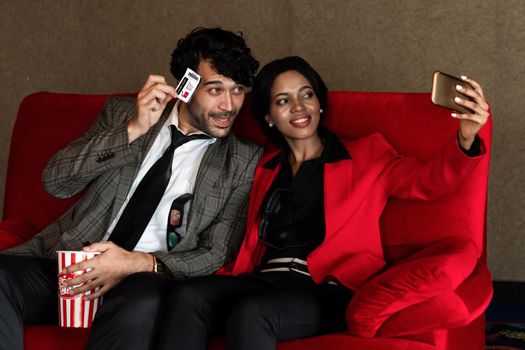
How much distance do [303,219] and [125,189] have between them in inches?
22.2

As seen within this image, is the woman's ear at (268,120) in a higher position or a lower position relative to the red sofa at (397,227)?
higher

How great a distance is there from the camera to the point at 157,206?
2.40m

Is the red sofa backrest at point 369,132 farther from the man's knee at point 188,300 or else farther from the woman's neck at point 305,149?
the man's knee at point 188,300

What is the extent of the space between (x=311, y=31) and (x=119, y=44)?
1.00m

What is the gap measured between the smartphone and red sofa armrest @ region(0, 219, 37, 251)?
58.3 inches

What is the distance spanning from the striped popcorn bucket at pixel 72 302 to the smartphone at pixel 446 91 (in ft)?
3.13

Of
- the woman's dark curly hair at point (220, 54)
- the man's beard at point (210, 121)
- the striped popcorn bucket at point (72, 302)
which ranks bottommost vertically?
the striped popcorn bucket at point (72, 302)

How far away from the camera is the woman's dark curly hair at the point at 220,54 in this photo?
2494 millimetres

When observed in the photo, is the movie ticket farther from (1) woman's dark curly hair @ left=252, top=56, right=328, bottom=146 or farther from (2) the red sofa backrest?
(2) the red sofa backrest

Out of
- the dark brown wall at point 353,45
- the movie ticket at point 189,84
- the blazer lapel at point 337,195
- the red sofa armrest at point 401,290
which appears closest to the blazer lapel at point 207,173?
the movie ticket at point 189,84

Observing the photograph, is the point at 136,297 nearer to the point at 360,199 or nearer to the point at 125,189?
the point at 125,189

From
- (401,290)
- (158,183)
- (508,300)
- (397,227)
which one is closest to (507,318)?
(508,300)

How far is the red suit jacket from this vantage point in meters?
2.14

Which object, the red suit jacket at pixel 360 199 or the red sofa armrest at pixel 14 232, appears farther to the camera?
the red sofa armrest at pixel 14 232
